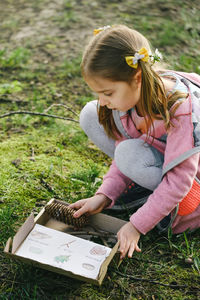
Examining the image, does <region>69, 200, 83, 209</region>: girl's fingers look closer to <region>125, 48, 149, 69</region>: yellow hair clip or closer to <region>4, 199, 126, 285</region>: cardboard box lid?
<region>4, 199, 126, 285</region>: cardboard box lid

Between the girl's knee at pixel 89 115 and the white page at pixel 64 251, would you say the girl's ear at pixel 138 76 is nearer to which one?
the girl's knee at pixel 89 115

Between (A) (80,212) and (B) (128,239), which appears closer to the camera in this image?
(B) (128,239)

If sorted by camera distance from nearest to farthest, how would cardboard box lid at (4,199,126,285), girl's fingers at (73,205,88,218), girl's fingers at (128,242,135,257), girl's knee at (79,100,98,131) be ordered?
cardboard box lid at (4,199,126,285), girl's fingers at (128,242,135,257), girl's fingers at (73,205,88,218), girl's knee at (79,100,98,131)

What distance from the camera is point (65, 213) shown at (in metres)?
2.02

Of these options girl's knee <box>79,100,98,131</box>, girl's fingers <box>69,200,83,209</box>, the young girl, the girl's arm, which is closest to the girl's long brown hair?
the young girl

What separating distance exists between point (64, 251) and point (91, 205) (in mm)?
327

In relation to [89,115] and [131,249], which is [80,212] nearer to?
[131,249]

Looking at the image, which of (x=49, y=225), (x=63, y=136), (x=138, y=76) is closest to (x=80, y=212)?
(x=49, y=225)

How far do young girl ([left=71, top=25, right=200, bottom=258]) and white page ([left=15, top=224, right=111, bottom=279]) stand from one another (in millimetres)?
136

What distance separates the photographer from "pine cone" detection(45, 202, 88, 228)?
6.60ft

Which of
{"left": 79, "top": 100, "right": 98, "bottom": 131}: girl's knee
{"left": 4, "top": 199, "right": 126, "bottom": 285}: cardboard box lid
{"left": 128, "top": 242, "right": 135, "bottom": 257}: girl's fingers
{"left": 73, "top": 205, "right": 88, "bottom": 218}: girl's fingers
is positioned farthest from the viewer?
{"left": 79, "top": 100, "right": 98, "bottom": 131}: girl's knee

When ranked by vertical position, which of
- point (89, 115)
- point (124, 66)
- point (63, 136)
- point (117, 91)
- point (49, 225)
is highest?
point (124, 66)

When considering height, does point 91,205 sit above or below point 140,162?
below

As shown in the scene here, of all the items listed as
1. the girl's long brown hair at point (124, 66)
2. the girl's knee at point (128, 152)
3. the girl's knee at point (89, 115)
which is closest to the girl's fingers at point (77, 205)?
the girl's knee at point (128, 152)
